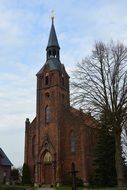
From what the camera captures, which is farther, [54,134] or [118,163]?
[54,134]

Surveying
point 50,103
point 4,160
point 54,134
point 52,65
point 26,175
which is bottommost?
point 26,175

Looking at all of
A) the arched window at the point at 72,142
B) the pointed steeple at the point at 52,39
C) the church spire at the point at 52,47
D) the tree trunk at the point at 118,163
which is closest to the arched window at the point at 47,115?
the arched window at the point at 72,142

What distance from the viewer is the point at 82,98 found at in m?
29.6

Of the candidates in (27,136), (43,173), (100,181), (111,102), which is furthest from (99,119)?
(27,136)

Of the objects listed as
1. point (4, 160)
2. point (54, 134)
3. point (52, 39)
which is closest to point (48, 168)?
point (54, 134)

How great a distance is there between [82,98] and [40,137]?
23.5 m

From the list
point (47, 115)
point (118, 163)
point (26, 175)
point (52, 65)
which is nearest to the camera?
point (118, 163)

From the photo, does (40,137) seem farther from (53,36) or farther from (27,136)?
(53,36)

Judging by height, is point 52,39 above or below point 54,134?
above

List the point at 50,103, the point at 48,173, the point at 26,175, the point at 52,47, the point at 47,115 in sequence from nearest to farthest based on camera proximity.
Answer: the point at 48,173
the point at 26,175
the point at 50,103
the point at 47,115
the point at 52,47

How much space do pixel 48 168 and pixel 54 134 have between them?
5.06m

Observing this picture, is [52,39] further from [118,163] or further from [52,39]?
[118,163]

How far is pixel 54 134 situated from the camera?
49969mm

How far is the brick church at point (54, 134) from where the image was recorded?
48219 millimetres
